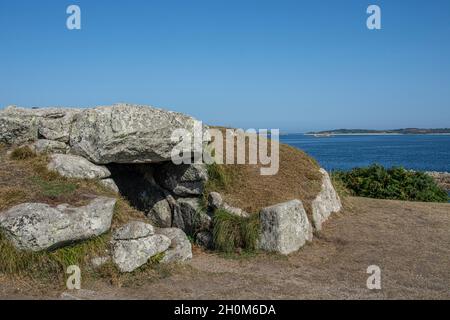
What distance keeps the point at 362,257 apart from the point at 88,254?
5.65 m

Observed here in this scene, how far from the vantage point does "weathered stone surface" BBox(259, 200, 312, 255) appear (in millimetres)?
9375

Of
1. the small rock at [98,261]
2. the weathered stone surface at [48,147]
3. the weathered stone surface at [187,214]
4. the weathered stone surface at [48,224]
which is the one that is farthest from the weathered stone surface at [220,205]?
the weathered stone surface at [48,147]

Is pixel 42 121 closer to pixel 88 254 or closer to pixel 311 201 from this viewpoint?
pixel 88 254

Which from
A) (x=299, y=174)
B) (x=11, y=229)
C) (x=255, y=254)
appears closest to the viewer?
(x=11, y=229)

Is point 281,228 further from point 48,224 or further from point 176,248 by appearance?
point 48,224

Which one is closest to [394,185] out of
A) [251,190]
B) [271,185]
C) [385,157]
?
[271,185]

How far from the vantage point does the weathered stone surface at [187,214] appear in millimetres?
10703

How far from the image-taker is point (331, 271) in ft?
28.2

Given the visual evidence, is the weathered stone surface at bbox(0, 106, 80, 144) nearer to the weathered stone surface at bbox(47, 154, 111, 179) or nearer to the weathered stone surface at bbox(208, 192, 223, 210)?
the weathered stone surface at bbox(47, 154, 111, 179)

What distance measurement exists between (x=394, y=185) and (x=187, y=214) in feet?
32.7

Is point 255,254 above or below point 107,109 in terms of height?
below

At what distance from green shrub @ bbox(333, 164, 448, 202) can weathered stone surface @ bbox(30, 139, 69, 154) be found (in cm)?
1159
